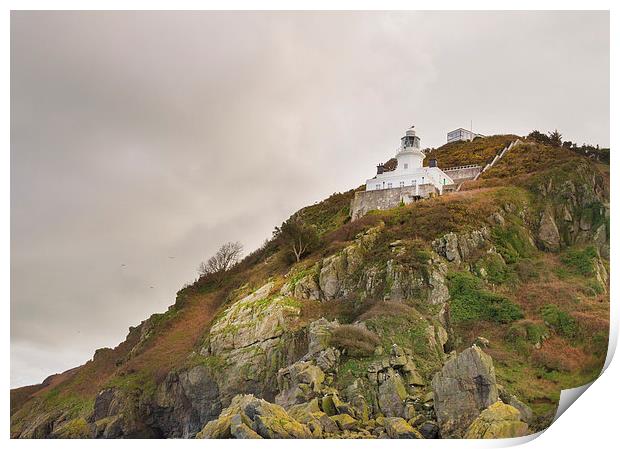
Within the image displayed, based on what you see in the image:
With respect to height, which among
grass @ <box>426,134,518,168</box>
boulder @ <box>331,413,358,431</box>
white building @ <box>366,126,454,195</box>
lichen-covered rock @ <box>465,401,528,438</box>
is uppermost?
grass @ <box>426,134,518,168</box>

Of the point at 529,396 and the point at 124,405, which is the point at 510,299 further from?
the point at 124,405

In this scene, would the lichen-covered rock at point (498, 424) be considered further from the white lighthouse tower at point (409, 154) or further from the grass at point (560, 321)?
the white lighthouse tower at point (409, 154)

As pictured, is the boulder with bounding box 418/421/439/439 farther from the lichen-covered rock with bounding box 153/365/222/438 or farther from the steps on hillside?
the steps on hillside

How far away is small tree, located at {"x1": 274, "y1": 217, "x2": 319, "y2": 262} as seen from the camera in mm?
29641

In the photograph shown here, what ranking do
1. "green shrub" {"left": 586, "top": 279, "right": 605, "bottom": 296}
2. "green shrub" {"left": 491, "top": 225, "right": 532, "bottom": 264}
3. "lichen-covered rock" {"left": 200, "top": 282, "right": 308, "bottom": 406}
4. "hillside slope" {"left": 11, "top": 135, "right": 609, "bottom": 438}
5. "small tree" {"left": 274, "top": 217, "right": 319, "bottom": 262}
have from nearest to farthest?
"hillside slope" {"left": 11, "top": 135, "right": 609, "bottom": 438}
"lichen-covered rock" {"left": 200, "top": 282, "right": 308, "bottom": 406}
"green shrub" {"left": 586, "top": 279, "right": 605, "bottom": 296}
"green shrub" {"left": 491, "top": 225, "right": 532, "bottom": 264}
"small tree" {"left": 274, "top": 217, "right": 319, "bottom": 262}

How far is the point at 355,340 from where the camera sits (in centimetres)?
2014

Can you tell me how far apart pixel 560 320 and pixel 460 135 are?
3895 cm

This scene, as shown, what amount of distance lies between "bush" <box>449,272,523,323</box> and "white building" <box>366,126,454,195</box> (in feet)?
43.2

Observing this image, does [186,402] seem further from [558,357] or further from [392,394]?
[558,357]

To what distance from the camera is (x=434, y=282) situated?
2383 centimetres

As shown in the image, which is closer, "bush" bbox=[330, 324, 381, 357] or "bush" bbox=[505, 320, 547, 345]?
"bush" bbox=[330, 324, 381, 357]

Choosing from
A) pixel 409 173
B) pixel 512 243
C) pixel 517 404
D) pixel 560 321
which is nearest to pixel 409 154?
pixel 409 173

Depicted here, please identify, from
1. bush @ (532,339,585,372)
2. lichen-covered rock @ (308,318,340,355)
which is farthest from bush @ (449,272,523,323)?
lichen-covered rock @ (308,318,340,355)
